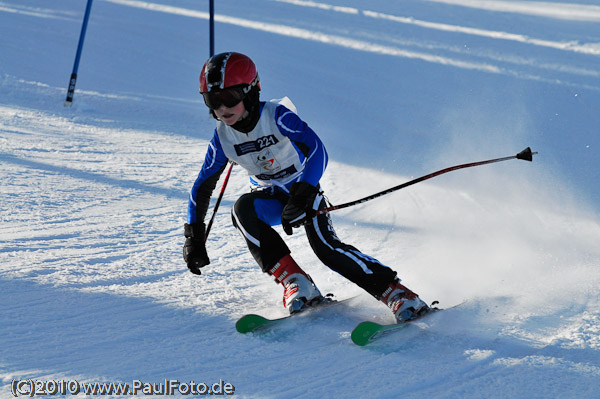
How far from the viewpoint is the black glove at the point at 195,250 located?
10.7 ft

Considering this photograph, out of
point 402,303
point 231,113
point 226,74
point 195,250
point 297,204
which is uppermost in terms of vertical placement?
point 226,74

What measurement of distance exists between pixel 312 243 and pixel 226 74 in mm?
942

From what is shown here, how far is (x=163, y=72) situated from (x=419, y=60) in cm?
442

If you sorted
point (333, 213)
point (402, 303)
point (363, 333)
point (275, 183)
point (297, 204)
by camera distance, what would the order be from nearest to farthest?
1. point (363, 333)
2. point (297, 204)
3. point (402, 303)
4. point (275, 183)
5. point (333, 213)

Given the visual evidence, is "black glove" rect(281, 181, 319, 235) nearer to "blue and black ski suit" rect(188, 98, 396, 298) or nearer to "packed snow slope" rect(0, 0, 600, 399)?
"blue and black ski suit" rect(188, 98, 396, 298)

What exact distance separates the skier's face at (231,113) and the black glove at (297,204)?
17.2 inches

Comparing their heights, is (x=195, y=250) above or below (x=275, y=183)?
below

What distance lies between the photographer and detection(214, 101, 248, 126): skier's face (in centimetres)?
309

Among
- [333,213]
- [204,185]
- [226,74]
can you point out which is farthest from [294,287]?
[333,213]

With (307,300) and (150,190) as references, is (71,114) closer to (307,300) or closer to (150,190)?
(150,190)

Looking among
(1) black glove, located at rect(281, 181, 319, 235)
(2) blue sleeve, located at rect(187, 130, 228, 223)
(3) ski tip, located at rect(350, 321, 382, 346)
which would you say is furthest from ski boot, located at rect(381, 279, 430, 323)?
(2) blue sleeve, located at rect(187, 130, 228, 223)

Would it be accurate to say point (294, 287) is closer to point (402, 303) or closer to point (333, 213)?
point (402, 303)

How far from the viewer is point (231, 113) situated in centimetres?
311

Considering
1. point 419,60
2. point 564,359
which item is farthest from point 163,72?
point 564,359
